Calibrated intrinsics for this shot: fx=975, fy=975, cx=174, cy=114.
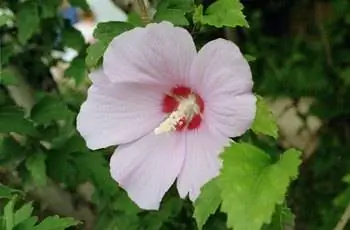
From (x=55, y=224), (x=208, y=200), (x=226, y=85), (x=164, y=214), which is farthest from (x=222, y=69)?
(x=164, y=214)

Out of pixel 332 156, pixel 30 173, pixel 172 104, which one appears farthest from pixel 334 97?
pixel 172 104

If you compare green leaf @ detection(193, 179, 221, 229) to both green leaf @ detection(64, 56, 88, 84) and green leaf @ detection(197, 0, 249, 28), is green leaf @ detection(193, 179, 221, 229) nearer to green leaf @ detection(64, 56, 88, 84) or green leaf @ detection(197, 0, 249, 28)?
green leaf @ detection(197, 0, 249, 28)

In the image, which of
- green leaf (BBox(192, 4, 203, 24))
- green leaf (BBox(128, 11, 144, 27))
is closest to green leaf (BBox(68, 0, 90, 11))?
green leaf (BBox(128, 11, 144, 27))

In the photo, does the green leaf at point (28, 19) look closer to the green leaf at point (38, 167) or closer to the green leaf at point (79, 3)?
the green leaf at point (79, 3)

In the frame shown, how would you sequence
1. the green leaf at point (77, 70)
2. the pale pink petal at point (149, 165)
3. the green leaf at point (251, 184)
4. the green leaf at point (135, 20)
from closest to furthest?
the green leaf at point (251, 184)
the pale pink petal at point (149, 165)
the green leaf at point (135, 20)
the green leaf at point (77, 70)

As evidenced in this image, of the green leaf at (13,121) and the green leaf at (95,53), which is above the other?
the green leaf at (95,53)

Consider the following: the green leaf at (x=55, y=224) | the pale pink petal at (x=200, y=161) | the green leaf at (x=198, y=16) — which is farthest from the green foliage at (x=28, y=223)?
the green leaf at (x=198, y=16)

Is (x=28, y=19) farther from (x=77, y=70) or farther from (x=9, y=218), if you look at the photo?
(x=9, y=218)
